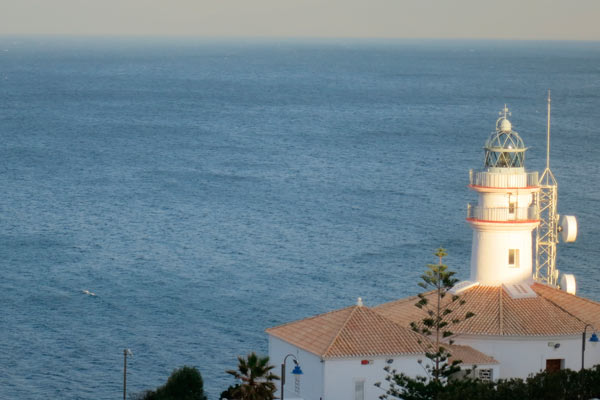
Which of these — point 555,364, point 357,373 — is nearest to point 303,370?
point 357,373

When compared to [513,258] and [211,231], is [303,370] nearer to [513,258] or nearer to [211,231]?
[513,258]

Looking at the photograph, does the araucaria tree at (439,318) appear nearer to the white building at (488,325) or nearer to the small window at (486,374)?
the white building at (488,325)

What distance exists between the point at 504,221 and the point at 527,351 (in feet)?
15.1

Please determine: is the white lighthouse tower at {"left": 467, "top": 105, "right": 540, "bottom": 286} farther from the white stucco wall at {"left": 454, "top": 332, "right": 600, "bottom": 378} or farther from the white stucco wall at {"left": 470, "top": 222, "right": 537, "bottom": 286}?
the white stucco wall at {"left": 454, "top": 332, "right": 600, "bottom": 378}

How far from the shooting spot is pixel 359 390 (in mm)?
34188

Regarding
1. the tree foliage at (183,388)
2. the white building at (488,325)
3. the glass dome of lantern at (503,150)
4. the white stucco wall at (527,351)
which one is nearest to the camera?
the white building at (488,325)

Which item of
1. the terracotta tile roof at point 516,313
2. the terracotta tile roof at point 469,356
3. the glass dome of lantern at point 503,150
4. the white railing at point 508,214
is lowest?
the terracotta tile roof at point 469,356

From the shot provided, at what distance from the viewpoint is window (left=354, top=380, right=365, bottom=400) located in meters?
34.1

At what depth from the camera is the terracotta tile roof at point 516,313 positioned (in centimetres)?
3672

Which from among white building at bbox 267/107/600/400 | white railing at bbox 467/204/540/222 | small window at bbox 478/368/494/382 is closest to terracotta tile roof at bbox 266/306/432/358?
white building at bbox 267/107/600/400

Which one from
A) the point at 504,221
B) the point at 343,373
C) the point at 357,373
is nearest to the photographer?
the point at 343,373

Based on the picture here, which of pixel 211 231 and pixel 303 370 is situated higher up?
pixel 211 231

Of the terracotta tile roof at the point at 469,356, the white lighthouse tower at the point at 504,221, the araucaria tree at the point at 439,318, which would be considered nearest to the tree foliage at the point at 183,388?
the araucaria tree at the point at 439,318

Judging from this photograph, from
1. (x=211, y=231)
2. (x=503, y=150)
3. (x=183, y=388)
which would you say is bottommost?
(x=183, y=388)
